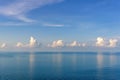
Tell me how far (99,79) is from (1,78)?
57.4 meters

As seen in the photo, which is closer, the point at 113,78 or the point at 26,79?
the point at 26,79

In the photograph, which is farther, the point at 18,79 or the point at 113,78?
the point at 113,78

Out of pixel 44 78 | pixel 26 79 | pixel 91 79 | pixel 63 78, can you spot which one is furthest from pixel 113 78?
pixel 26 79

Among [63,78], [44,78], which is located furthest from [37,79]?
[63,78]

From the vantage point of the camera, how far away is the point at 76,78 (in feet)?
433

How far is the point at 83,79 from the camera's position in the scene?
128 m

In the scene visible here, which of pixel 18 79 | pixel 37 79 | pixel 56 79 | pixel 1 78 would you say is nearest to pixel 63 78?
pixel 56 79

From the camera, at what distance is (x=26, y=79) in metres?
124

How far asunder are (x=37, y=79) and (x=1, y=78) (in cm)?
2087

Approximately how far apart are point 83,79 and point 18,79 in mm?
37905

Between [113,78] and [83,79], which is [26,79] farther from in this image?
[113,78]

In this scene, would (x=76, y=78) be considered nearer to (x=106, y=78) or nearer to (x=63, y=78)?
(x=63, y=78)

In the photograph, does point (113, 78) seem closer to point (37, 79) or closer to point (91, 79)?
point (91, 79)

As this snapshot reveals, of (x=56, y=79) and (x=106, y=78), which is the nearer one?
(x=56, y=79)
